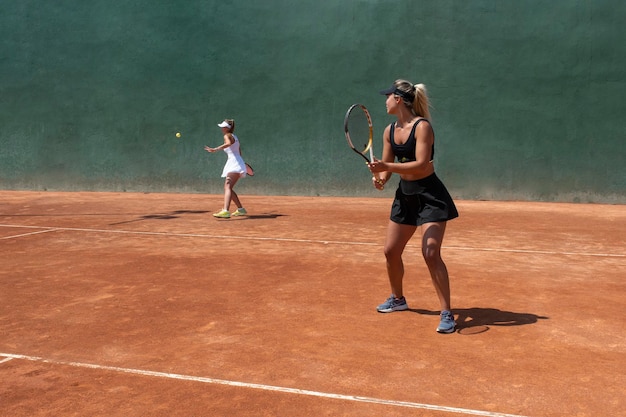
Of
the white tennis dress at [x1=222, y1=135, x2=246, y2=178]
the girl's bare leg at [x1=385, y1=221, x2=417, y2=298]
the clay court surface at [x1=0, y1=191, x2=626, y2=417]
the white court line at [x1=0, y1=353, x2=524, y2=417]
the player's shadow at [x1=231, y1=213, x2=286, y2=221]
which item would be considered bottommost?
the white court line at [x1=0, y1=353, x2=524, y2=417]

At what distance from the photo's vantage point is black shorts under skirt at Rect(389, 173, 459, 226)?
4664 millimetres

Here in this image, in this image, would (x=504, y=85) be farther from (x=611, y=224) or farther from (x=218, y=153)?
(x=218, y=153)

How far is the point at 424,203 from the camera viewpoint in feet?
15.5

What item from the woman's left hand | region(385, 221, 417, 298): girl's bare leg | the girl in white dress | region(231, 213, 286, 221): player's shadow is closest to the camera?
the woman's left hand

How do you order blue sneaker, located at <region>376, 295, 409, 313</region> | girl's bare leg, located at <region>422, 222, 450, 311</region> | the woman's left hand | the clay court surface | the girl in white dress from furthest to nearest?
the girl in white dress
blue sneaker, located at <region>376, 295, 409, 313</region>
girl's bare leg, located at <region>422, 222, 450, 311</region>
the woman's left hand
the clay court surface

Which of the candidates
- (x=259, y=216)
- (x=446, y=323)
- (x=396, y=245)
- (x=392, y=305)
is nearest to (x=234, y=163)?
(x=259, y=216)

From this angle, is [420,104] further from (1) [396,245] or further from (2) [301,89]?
(2) [301,89]

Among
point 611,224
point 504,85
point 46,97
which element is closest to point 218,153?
point 46,97

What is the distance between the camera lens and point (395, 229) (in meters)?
4.88

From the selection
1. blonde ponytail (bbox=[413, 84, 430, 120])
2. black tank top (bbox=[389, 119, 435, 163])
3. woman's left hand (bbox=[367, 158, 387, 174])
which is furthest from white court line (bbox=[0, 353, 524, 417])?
blonde ponytail (bbox=[413, 84, 430, 120])

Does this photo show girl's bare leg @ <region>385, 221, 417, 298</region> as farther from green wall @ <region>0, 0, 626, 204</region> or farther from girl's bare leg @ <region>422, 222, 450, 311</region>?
green wall @ <region>0, 0, 626, 204</region>

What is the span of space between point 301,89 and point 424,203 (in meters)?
11.2

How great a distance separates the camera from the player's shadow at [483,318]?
15.4ft

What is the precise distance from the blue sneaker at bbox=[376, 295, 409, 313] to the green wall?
9.99 metres
